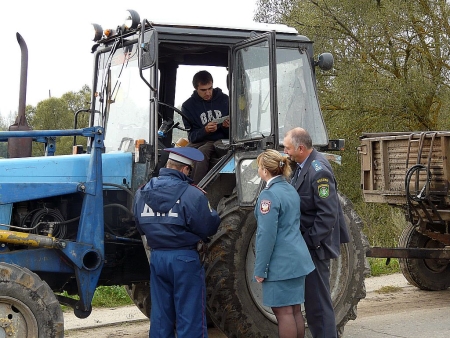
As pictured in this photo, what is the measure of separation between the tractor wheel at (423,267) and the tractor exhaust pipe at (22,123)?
16.2 ft

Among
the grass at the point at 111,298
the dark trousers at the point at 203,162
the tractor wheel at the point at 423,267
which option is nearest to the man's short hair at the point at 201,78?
the dark trousers at the point at 203,162

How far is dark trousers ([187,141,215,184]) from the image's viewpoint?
6.13 meters

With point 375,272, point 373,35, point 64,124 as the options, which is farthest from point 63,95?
point 375,272

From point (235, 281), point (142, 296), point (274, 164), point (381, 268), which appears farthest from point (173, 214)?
point (381, 268)

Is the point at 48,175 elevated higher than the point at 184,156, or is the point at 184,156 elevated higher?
the point at 184,156

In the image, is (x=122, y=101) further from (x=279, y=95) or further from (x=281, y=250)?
(x=281, y=250)

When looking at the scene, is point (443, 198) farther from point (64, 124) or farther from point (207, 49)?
point (64, 124)

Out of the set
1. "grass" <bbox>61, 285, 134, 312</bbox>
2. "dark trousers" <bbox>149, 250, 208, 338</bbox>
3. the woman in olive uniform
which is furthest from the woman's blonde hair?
"grass" <bbox>61, 285, 134, 312</bbox>

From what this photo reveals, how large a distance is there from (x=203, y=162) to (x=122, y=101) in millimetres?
888

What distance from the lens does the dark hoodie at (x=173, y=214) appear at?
5020mm

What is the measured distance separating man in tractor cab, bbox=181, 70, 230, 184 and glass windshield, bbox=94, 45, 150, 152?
56cm

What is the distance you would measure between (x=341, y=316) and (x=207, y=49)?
2567mm

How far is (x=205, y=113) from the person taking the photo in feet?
21.1

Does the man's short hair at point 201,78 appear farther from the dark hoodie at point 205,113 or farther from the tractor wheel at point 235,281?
the tractor wheel at point 235,281
